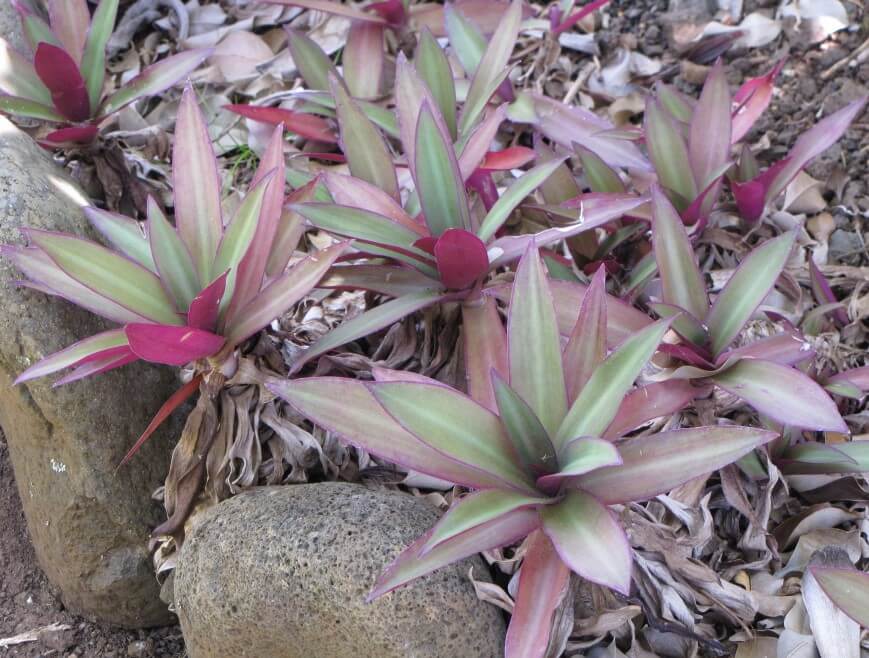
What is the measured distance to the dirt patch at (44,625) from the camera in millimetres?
1694

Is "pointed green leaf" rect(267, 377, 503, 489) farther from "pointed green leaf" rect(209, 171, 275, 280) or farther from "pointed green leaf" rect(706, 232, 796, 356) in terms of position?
"pointed green leaf" rect(706, 232, 796, 356)

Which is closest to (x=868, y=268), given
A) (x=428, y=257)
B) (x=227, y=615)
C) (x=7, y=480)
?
(x=428, y=257)

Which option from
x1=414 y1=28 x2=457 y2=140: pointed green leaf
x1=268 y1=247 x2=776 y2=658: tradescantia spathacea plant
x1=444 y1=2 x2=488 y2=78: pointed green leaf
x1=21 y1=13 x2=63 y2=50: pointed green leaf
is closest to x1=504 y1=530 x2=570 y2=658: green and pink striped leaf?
x1=268 y1=247 x2=776 y2=658: tradescantia spathacea plant

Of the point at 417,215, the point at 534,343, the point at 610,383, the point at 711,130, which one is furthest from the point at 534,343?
the point at 711,130

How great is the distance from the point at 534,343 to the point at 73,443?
0.87 metres

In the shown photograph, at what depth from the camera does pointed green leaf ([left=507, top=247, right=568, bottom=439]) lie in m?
1.26

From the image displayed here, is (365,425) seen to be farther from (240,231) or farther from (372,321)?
(240,231)

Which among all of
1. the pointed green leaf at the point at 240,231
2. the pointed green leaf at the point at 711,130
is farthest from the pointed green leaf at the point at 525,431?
the pointed green leaf at the point at 711,130

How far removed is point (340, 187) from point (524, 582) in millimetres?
732

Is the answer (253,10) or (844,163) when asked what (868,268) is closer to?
(844,163)

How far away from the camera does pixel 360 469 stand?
1652 millimetres

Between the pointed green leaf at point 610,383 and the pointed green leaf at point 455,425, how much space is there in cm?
8

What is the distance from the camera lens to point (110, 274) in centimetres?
146

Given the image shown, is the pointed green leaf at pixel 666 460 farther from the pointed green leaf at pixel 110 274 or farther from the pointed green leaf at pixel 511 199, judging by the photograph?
the pointed green leaf at pixel 110 274
